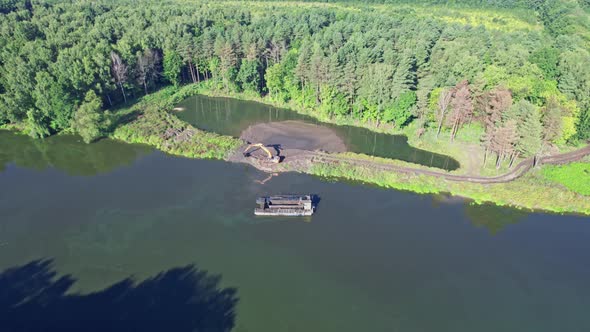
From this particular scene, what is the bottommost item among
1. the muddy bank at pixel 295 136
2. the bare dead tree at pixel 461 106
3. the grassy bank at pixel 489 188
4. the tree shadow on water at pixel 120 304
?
the tree shadow on water at pixel 120 304

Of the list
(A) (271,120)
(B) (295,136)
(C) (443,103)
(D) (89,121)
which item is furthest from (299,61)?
(D) (89,121)

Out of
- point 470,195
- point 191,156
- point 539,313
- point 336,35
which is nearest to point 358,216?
point 470,195

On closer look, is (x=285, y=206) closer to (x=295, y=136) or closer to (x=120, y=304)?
(x=120, y=304)

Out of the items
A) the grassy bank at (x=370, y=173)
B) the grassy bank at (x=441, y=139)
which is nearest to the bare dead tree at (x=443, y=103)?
the grassy bank at (x=441, y=139)

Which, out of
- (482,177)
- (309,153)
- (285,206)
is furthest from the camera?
(309,153)

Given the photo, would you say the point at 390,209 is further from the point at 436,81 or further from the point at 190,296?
the point at 436,81

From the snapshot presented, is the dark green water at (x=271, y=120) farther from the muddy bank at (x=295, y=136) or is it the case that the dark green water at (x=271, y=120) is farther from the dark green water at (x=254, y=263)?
the dark green water at (x=254, y=263)
